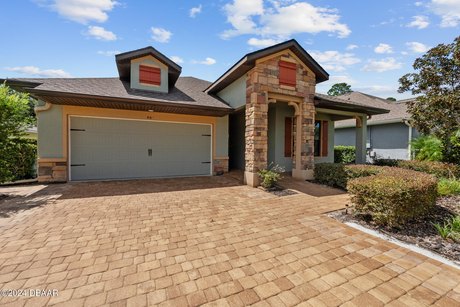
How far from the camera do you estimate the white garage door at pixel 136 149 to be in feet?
24.7

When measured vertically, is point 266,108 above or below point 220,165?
above

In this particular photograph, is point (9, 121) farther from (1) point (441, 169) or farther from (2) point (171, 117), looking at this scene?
(1) point (441, 169)

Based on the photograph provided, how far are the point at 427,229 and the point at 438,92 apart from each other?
6932mm

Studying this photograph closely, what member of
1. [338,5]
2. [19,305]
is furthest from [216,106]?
[19,305]

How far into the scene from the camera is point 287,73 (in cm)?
761

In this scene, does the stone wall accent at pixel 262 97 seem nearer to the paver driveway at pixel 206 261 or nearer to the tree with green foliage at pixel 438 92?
the paver driveway at pixel 206 261

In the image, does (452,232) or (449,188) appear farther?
(449,188)

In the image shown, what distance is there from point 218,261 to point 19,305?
6.41 feet

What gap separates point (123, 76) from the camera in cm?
943

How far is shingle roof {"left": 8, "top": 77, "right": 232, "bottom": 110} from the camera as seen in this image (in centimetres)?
662

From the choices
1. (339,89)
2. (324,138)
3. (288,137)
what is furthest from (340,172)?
(339,89)

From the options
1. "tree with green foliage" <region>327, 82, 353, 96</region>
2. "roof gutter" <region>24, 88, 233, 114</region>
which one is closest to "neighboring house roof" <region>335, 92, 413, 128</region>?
"roof gutter" <region>24, 88, 233, 114</region>

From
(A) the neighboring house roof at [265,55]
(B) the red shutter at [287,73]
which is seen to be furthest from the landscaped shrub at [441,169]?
(B) the red shutter at [287,73]

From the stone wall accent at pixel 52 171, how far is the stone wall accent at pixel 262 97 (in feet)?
21.4
